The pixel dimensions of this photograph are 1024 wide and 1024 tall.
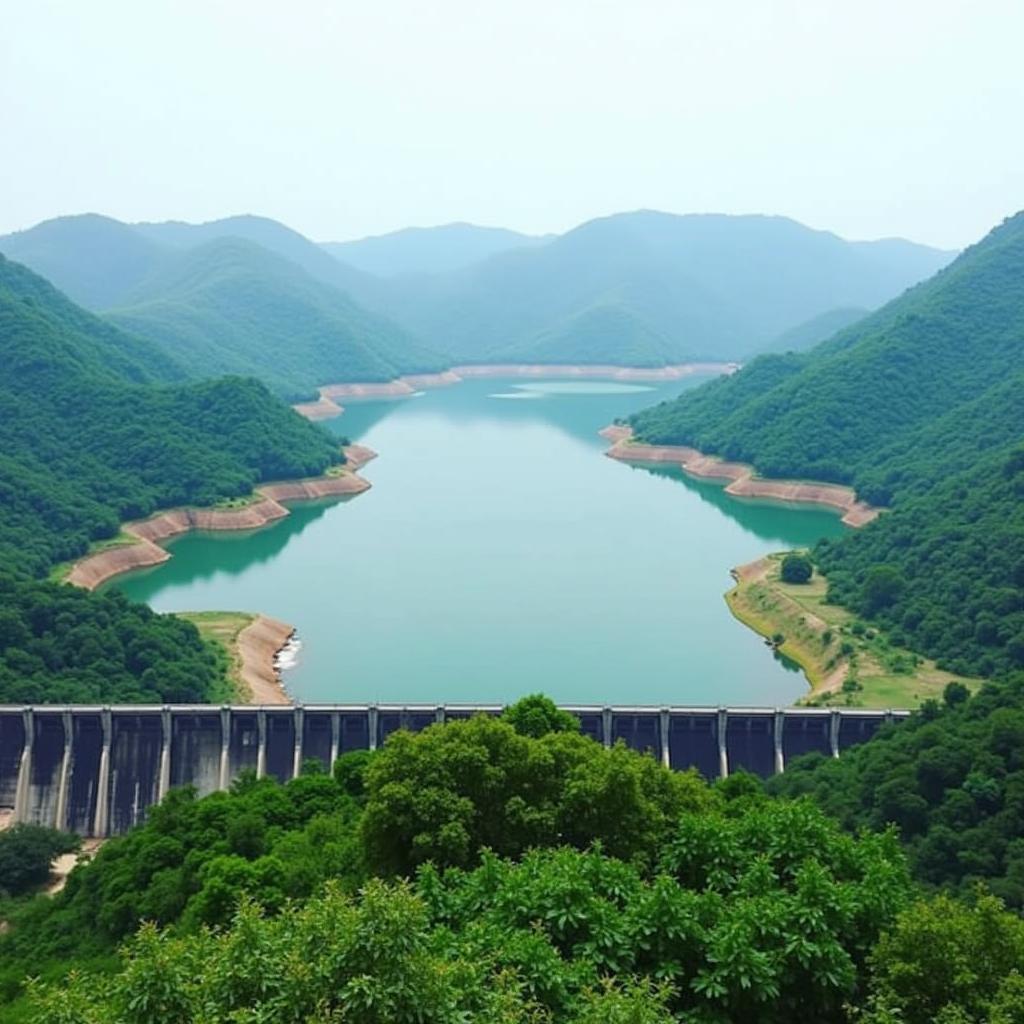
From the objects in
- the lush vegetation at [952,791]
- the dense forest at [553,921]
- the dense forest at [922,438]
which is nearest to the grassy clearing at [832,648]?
the dense forest at [922,438]

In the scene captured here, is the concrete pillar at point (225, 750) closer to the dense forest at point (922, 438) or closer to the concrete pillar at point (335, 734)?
the concrete pillar at point (335, 734)

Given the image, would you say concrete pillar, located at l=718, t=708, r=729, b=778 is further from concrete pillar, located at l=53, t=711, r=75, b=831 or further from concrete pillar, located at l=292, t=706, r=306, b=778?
concrete pillar, located at l=53, t=711, r=75, b=831

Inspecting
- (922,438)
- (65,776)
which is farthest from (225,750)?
(922,438)

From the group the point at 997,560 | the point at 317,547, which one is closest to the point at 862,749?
the point at 997,560

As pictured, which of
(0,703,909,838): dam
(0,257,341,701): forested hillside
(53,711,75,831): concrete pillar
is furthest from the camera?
(0,257,341,701): forested hillside

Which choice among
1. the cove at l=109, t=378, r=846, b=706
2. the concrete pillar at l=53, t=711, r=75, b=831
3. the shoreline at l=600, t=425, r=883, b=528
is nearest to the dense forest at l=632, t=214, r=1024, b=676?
the shoreline at l=600, t=425, r=883, b=528
